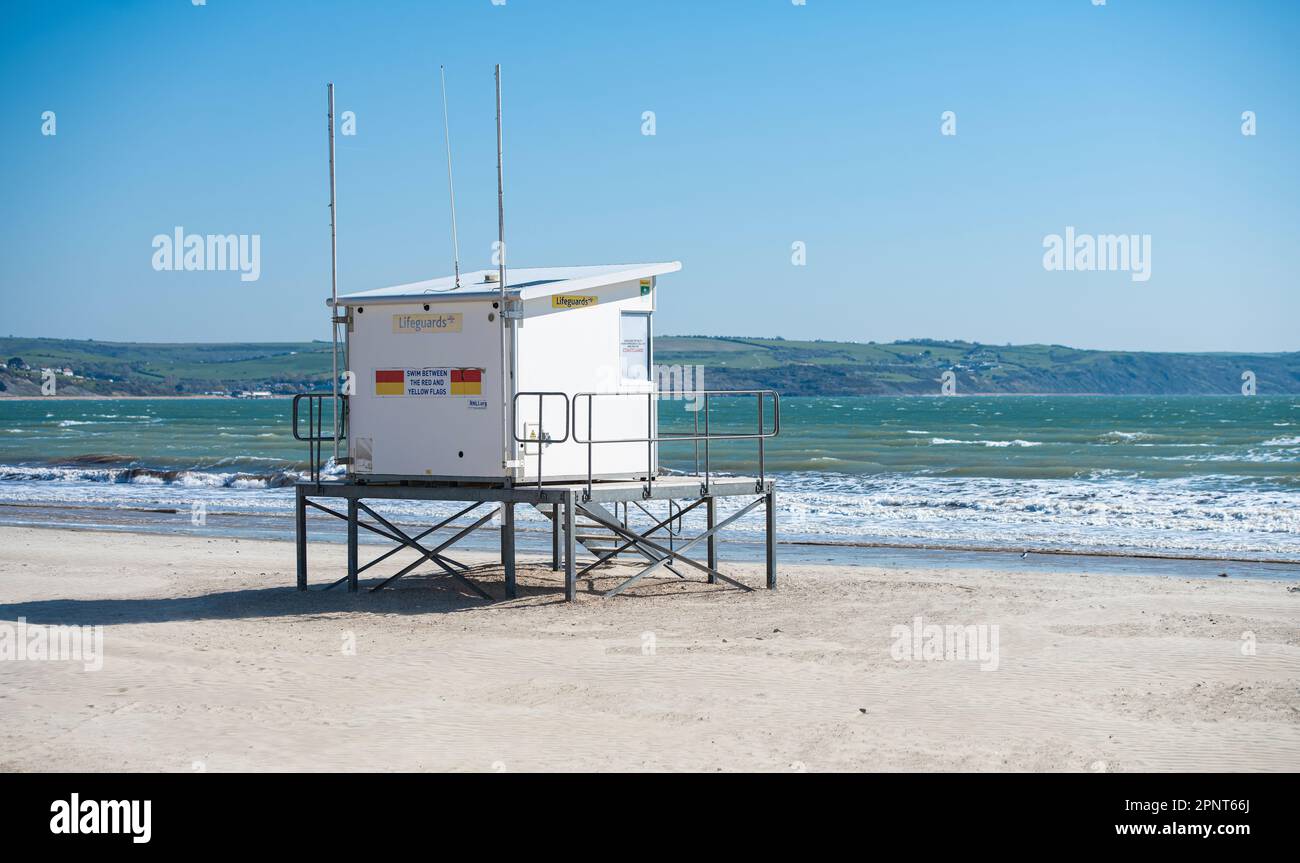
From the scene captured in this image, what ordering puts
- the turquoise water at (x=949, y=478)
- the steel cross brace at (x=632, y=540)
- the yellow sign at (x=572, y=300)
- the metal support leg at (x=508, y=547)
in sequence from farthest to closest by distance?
1. the turquoise water at (x=949, y=478)
2. the steel cross brace at (x=632, y=540)
3. the metal support leg at (x=508, y=547)
4. the yellow sign at (x=572, y=300)

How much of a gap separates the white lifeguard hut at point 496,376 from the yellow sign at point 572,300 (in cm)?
1

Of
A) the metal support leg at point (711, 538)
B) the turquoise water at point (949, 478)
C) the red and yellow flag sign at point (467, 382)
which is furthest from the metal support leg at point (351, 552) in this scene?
the turquoise water at point (949, 478)

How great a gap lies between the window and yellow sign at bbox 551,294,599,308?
1.99 ft

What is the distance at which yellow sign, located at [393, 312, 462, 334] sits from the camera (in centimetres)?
1483

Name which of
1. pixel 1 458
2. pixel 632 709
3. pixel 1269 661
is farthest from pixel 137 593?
pixel 1 458

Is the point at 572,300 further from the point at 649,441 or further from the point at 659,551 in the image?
the point at 659,551

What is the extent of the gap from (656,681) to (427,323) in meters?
5.46

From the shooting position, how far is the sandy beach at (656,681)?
9133 millimetres

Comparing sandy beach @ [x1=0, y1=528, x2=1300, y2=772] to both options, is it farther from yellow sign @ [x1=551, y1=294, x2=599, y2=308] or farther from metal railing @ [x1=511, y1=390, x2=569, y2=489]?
yellow sign @ [x1=551, y1=294, x2=599, y2=308]

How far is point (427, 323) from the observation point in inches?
589

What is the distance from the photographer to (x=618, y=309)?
15867 mm

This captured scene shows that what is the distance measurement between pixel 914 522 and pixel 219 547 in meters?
13.7

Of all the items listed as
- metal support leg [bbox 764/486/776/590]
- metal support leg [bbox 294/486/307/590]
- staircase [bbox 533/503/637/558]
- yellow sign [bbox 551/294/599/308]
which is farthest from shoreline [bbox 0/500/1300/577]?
yellow sign [bbox 551/294/599/308]

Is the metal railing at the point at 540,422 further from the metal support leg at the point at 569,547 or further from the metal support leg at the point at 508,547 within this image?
the metal support leg at the point at 508,547
